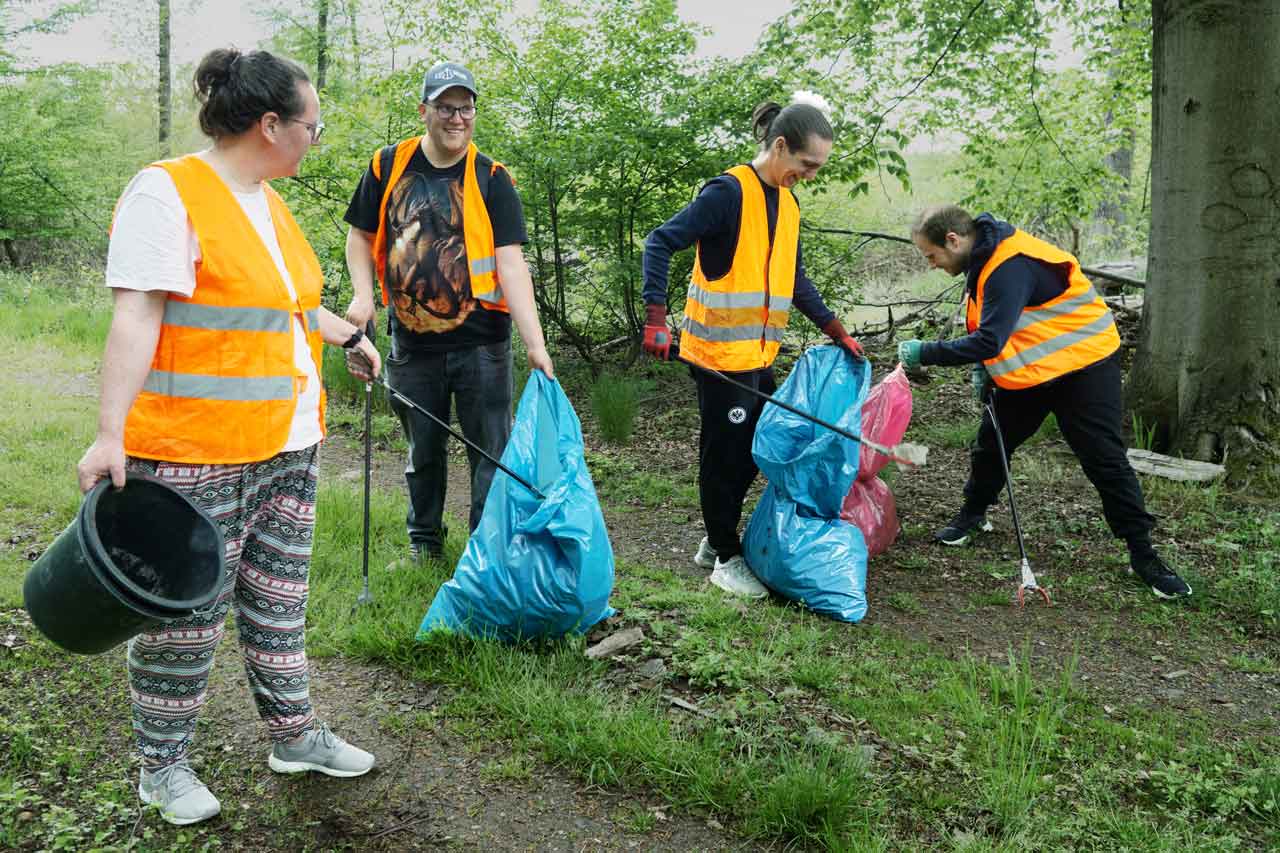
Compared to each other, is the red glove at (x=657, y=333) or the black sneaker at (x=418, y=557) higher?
the red glove at (x=657, y=333)

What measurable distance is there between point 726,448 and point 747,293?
59cm

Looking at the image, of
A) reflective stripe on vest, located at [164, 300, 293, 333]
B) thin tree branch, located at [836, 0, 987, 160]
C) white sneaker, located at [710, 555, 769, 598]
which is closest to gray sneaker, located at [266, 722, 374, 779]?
reflective stripe on vest, located at [164, 300, 293, 333]

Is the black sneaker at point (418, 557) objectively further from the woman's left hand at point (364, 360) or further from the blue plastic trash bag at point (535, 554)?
the woman's left hand at point (364, 360)

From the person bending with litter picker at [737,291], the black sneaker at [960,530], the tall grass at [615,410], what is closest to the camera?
the person bending with litter picker at [737,291]

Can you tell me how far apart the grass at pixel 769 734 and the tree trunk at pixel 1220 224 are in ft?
4.50

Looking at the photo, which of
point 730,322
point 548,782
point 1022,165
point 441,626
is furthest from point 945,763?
point 1022,165

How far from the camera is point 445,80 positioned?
289cm

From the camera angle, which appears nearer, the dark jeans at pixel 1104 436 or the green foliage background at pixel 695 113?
the dark jeans at pixel 1104 436

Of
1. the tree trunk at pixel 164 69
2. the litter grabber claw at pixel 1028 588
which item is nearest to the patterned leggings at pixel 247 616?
the litter grabber claw at pixel 1028 588

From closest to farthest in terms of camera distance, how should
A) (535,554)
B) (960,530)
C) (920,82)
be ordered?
(535,554), (960,530), (920,82)

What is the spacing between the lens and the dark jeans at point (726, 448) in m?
3.47

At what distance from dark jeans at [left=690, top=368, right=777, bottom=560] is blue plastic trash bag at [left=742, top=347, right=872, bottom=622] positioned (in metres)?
0.08

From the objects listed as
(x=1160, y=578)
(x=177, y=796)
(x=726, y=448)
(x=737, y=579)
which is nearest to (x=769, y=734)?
(x=737, y=579)

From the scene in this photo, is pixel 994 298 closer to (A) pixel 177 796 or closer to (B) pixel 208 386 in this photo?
(B) pixel 208 386
